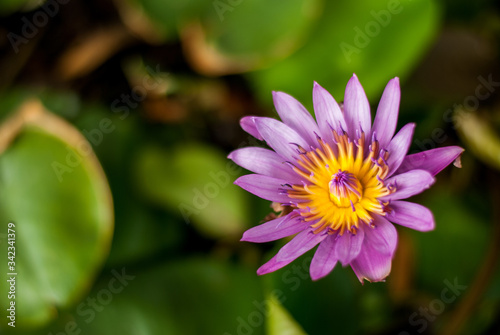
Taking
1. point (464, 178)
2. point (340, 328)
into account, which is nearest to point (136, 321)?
point (340, 328)

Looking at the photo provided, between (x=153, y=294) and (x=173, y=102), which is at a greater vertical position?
(x=173, y=102)

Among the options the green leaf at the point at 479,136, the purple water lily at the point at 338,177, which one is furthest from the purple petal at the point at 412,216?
the green leaf at the point at 479,136

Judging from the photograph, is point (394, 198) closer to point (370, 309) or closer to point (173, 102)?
point (370, 309)

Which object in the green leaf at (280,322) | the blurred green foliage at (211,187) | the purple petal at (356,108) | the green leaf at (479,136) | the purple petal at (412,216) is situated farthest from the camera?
the blurred green foliage at (211,187)

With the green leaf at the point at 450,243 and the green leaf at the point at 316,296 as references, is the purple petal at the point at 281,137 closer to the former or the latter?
the green leaf at the point at 316,296

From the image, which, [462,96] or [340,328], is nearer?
[340,328]

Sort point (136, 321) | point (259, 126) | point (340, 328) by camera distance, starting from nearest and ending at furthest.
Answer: point (259, 126) < point (340, 328) < point (136, 321)
